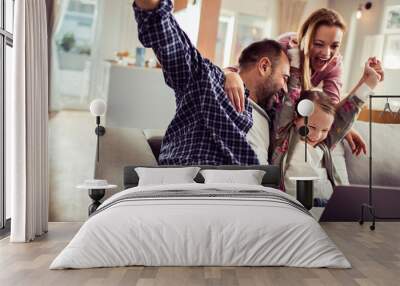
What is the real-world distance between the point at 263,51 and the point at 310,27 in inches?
26.3

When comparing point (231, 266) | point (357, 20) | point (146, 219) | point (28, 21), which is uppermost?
point (357, 20)

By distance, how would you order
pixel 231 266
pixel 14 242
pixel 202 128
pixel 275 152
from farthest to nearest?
1. pixel 275 152
2. pixel 202 128
3. pixel 14 242
4. pixel 231 266

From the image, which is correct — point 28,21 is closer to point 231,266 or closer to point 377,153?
point 231,266

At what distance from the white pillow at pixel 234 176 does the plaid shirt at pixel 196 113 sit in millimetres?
390

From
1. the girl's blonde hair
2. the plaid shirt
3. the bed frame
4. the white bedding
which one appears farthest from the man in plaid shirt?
the white bedding

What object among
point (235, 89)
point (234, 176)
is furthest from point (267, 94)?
point (234, 176)

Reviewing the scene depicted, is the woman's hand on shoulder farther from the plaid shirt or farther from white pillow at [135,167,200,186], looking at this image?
white pillow at [135,167,200,186]

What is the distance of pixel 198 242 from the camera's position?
Answer: 11.8ft

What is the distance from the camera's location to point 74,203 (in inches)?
245

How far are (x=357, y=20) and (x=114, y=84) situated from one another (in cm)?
312

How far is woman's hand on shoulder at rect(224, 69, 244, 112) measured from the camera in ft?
19.8

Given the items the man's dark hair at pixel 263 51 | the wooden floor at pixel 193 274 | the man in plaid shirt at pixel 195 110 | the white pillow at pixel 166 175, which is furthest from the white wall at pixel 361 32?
the wooden floor at pixel 193 274

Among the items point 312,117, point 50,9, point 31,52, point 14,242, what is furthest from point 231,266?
point 50,9

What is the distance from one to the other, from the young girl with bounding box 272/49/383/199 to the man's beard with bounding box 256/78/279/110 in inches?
5.6
